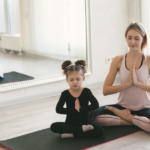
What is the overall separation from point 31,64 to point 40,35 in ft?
1.10

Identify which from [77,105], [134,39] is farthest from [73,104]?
[134,39]

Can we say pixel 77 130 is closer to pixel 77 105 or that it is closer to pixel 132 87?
pixel 77 105

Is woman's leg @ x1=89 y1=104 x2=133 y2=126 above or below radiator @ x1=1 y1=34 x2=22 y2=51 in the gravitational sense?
below

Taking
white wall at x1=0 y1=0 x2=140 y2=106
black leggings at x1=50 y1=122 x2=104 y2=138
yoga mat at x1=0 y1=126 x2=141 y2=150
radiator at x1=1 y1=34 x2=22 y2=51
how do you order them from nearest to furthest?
yoga mat at x1=0 y1=126 x2=141 y2=150
black leggings at x1=50 y1=122 x2=104 y2=138
radiator at x1=1 y1=34 x2=22 y2=51
white wall at x1=0 y1=0 x2=140 y2=106

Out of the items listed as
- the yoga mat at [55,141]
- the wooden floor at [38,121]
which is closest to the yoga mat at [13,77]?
the wooden floor at [38,121]

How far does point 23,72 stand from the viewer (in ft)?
10.6

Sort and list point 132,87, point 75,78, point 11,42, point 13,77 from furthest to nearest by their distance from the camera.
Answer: point 13,77
point 11,42
point 132,87
point 75,78

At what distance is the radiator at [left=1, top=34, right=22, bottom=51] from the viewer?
3.01m

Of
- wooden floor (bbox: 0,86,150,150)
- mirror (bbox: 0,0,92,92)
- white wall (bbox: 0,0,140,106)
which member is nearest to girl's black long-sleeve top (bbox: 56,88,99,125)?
wooden floor (bbox: 0,86,150,150)

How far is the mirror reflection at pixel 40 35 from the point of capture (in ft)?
9.98

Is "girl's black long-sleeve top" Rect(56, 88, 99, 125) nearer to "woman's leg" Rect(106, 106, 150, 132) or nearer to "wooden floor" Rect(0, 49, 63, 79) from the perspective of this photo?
"woman's leg" Rect(106, 106, 150, 132)

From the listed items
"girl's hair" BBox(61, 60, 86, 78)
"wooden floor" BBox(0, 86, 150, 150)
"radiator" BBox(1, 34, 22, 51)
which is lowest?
"wooden floor" BBox(0, 86, 150, 150)

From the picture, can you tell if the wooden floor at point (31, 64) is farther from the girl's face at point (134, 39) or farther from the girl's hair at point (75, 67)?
the girl's face at point (134, 39)

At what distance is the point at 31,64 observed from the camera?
10.7ft
